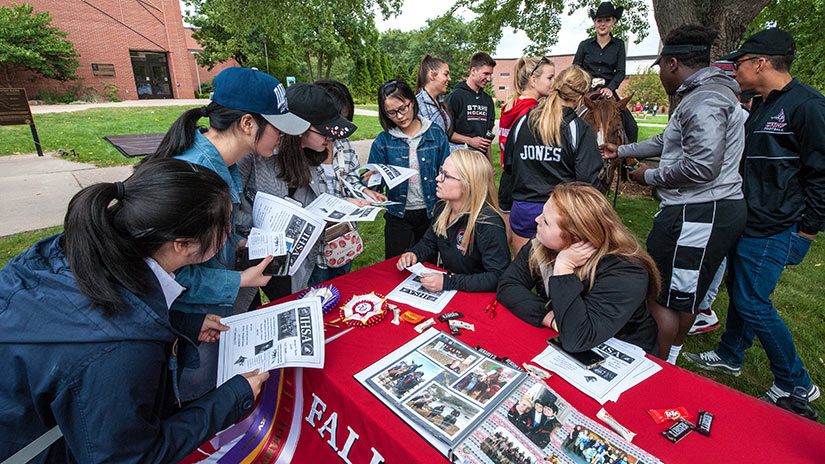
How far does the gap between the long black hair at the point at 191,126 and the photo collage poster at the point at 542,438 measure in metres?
1.58

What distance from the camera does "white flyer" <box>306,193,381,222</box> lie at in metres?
2.14

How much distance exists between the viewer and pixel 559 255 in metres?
1.79

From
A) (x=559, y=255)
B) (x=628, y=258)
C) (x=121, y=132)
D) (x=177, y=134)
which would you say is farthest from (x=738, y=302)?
(x=121, y=132)

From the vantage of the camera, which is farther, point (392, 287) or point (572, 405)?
point (392, 287)

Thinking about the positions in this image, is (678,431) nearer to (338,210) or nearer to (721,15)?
(338,210)

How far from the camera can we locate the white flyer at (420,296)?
1.92m

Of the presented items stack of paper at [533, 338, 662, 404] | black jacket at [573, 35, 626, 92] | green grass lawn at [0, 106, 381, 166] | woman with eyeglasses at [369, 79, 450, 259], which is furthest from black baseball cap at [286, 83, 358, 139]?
green grass lawn at [0, 106, 381, 166]

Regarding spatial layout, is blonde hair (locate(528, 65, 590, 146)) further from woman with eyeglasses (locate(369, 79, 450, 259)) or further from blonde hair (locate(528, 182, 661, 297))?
blonde hair (locate(528, 182, 661, 297))

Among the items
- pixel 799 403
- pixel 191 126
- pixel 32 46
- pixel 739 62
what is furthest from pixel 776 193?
pixel 32 46

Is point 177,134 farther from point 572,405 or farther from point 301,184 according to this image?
point 572,405

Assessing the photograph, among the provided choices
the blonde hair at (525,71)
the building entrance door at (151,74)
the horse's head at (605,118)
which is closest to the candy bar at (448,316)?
the blonde hair at (525,71)

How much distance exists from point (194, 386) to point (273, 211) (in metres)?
0.87

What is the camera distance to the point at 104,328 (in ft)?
3.20

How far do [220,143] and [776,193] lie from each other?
3.13 metres
